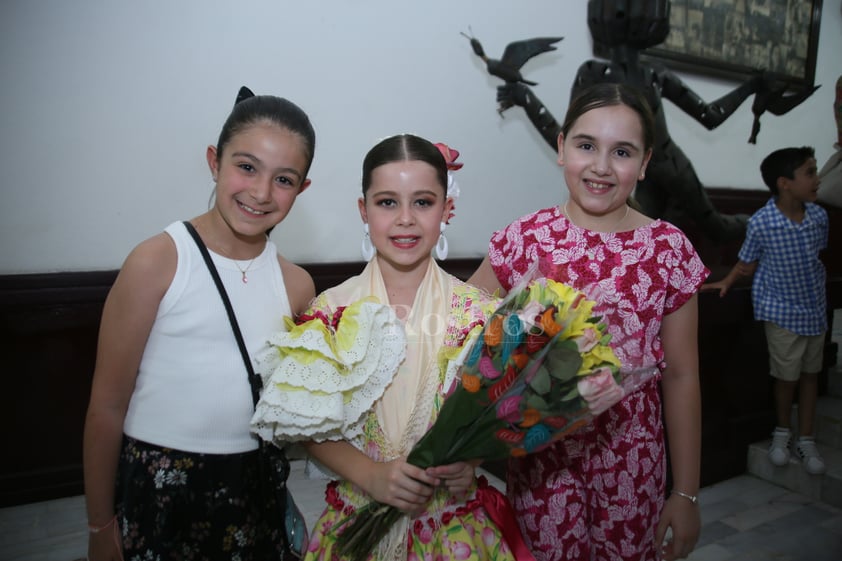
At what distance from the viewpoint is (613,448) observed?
1224 millimetres

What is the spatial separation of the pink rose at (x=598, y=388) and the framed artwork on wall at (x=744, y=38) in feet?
10.4

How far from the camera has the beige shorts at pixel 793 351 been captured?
2.72 metres

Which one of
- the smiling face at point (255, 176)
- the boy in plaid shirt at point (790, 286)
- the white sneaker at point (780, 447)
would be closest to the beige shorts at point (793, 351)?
the boy in plaid shirt at point (790, 286)

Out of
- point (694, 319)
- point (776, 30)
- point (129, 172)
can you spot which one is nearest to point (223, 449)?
point (694, 319)

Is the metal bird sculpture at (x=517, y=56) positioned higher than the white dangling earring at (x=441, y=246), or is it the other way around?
the metal bird sculpture at (x=517, y=56)

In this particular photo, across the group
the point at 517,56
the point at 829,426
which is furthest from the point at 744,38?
the point at 829,426

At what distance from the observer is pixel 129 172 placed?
7.68 feet

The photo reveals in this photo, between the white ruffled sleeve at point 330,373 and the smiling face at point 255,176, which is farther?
the smiling face at point 255,176

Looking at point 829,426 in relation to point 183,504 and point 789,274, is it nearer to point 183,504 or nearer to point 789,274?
point 789,274

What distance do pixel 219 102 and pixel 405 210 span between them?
170 centimetres

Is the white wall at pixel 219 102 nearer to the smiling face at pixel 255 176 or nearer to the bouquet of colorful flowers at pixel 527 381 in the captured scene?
the smiling face at pixel 255 176

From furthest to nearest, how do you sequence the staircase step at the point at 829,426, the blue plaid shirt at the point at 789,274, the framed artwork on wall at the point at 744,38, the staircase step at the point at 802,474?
1. the framed artwork on wall at the point at 744,38
2. the staircase step at the point at 829,426
3. the blue plaid shirt at the point at 789,274
4. the staircase step at the point at 802,474

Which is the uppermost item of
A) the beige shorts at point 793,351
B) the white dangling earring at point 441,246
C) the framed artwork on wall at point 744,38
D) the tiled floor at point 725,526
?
the framed artwork on wall at point 744,38

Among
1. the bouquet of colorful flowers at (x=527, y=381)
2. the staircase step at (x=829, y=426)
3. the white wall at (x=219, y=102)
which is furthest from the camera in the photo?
the staircase step at (x=829, y=426)
